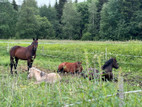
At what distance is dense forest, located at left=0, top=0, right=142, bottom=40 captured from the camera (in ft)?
134

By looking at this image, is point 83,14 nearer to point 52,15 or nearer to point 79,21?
point 79,21

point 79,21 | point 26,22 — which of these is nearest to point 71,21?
point 79,21

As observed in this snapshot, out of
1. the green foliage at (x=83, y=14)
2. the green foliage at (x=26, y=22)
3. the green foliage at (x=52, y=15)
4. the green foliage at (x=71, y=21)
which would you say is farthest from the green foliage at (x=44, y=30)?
the green foliage at (x=83, y=14)

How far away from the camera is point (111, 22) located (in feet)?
146

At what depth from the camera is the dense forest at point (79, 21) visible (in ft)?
134

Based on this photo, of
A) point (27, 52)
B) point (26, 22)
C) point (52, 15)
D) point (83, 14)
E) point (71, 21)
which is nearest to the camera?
point (27, 52)

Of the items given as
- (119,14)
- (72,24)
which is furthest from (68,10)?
(119,14)

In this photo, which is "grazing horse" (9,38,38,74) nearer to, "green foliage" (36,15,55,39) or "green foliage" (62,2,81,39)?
"green foliage" (62,2,81,39)

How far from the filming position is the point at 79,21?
53000mm

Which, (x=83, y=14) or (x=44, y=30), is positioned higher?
(x=83, y=14)

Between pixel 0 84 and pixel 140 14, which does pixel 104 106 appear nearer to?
pixel 0 84

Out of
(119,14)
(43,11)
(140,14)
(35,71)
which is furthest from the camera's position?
(43,11)

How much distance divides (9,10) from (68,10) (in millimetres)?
15858

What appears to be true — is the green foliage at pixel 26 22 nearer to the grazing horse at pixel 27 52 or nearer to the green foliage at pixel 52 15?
the green foliage at pixel 52 15
